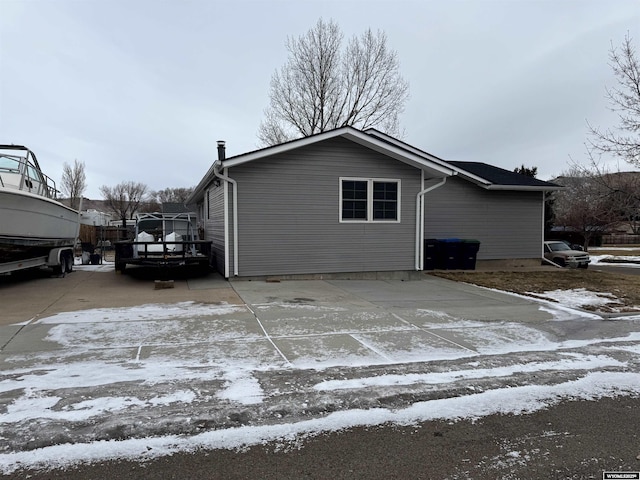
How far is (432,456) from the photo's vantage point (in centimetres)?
302

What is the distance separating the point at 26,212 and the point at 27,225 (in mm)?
327

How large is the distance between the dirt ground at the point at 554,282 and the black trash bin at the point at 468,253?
406 mm

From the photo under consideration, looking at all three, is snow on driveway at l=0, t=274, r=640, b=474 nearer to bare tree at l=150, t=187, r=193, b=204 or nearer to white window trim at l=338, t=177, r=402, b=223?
white window trim at l=338, t=177, r=402, b=223

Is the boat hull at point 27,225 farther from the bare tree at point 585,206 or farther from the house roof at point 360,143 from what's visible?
the bare tree at point 585,206

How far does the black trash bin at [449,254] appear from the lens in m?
15.1

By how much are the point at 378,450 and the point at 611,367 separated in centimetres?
357

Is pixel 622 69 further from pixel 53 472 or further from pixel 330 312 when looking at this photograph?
pixel 53 472

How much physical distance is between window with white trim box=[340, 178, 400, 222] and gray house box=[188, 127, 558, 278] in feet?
0.10

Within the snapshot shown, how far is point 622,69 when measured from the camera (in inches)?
611

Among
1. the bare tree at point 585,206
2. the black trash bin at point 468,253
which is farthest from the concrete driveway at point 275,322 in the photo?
the bare tree at point 585,206

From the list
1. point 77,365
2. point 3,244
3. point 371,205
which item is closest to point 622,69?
point 371,205

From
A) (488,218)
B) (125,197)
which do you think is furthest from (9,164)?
(125,197)

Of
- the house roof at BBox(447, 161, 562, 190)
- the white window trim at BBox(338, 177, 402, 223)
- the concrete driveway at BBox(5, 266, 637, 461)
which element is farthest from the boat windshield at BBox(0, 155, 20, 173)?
the house roof at BBox(447, 161, 562, 190)

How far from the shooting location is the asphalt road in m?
2.78
